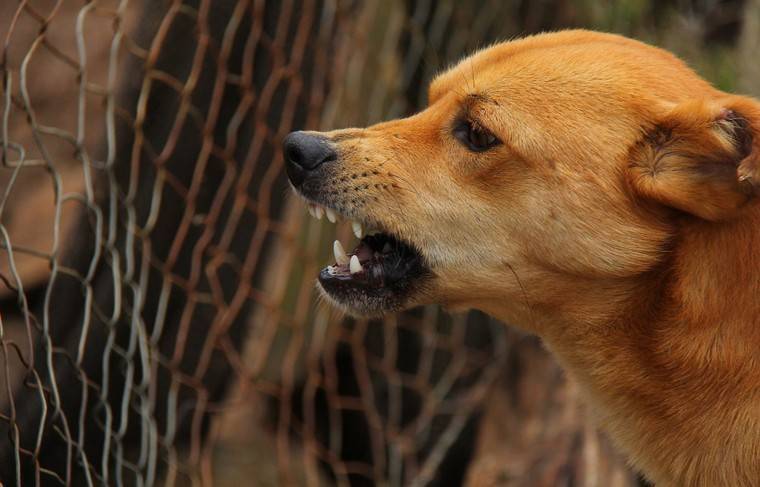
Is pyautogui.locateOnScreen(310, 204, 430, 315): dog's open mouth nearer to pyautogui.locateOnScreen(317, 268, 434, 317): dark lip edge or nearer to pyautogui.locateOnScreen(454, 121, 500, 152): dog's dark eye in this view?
pyautogui.locateOnScreen(317, 268, 434, 317): dark lip edge

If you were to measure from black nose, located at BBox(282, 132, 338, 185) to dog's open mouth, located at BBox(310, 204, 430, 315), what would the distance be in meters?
0.12

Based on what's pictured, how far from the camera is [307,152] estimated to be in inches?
123

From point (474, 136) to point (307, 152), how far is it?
1.70ft

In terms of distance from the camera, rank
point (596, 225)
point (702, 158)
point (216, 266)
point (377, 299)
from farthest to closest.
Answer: point (216, 266) → point (377, 299) → point (596, 225) → point (702, 158)

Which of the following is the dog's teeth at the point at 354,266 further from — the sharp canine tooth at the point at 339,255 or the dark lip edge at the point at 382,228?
the dark lip edge at the point at 382,228

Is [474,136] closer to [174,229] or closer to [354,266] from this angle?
[354,266]

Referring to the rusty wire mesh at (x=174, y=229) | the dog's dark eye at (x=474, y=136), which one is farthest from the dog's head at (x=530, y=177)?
the rusty wire mesh at (x=174, y=229)

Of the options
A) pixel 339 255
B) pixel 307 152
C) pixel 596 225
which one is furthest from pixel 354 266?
pixel 596 225

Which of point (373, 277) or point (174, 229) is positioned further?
point (174, 229)

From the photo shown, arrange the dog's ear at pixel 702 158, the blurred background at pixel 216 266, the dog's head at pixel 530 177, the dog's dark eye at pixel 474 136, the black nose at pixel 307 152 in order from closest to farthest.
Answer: the dog's ear at pixel 702 158, the dog's head at pixel 530 177, the dog's dark eye at pixel 474 136, the black nose at pixel 307 152, the blurred background at pixel 216 266

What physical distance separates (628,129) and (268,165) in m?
1.99

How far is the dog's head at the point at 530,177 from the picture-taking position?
9.38 feet

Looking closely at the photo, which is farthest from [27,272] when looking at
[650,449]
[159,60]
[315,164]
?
[650,449]

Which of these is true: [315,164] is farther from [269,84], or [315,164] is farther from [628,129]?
[269,84]
